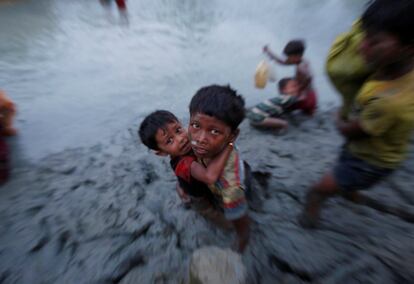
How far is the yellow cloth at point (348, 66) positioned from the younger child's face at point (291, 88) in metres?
1.90

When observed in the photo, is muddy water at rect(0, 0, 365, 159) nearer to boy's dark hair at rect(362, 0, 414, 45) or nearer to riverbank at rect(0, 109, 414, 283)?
riverbank at rect(0, 109, 414, 283)

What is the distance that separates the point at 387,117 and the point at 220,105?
70 cm

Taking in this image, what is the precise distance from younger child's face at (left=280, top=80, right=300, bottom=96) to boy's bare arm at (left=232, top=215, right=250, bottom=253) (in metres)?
2.10

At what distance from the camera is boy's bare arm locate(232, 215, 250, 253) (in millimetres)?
1652

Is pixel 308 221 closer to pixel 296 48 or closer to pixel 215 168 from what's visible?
pixel 215 168

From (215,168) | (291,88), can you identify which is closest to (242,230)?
(215,168)

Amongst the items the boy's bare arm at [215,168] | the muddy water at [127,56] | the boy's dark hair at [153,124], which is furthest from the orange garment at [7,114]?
the boy's bare arm at [215,168]

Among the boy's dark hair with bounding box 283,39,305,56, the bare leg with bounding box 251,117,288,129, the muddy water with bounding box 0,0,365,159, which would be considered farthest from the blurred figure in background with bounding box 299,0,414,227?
the muddy water with bounding box 0,0,365,159

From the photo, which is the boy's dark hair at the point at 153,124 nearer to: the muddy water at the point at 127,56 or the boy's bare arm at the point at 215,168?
the boy's bare arm at the point at 215,168

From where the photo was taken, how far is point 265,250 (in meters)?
1.86

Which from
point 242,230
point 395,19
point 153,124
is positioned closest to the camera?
point 395,19

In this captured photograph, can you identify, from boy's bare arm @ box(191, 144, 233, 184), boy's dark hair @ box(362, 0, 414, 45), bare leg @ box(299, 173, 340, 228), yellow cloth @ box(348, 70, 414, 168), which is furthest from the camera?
bare leg @ box(299, 173, 340, 228)

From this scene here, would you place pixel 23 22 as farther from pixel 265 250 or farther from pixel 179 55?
pixel 265 250

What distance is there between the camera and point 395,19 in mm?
973
